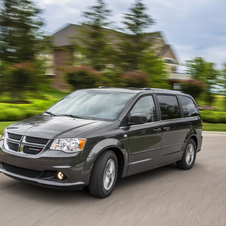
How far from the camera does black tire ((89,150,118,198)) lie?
16.1 ft

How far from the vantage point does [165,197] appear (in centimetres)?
537

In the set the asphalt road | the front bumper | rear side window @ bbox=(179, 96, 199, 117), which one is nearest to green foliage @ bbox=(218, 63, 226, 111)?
rear side window @ bbox=(179, 96, 199, 117)

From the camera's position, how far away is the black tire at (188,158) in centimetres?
749

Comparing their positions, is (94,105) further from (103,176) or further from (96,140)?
(103,176)

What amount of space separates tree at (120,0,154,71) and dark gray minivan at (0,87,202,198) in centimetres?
1560

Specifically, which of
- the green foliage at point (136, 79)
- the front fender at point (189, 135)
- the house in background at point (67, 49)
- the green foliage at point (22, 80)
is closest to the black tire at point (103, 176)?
the front fender at point (189, 135)

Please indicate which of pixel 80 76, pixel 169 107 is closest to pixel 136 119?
pixel 169 107

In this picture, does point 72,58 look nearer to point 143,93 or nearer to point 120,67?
point 120,67

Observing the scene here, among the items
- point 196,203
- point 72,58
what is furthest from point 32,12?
point 196,203

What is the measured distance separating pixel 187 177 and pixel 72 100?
2831 mm

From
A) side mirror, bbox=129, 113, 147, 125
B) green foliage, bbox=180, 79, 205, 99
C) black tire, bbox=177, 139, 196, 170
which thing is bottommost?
black tire, bbox=177, 139, 196, 170

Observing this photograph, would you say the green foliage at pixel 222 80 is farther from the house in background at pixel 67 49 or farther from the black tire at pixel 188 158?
the black tire at pixel 188 158

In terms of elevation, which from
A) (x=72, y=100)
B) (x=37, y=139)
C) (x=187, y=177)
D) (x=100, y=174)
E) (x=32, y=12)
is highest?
(x=32, y=12)

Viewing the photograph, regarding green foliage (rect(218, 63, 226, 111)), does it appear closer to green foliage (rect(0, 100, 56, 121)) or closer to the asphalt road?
green foliage (rect(0, 100, 56, 121))
